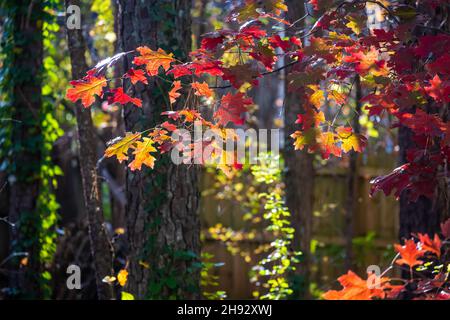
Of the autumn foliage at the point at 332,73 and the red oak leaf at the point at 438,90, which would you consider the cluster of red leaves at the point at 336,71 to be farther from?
the red oak leaf at the point at 438,90

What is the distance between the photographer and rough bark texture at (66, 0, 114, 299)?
5320mm

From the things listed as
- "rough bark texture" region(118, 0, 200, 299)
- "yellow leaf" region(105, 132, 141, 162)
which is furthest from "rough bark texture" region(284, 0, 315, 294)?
"yellow leaf" region(105, 132, 141, 162)

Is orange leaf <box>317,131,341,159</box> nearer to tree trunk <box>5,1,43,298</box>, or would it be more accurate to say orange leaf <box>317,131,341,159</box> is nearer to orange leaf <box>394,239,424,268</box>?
orange leaf <box>394,239,424,268</box>

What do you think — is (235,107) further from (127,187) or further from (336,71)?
(127,187)

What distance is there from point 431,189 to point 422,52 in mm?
596

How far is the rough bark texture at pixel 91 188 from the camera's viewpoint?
532 centimetres

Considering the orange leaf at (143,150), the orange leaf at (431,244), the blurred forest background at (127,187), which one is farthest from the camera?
the blurred forest background at (127,187)

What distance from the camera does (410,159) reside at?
3.03m

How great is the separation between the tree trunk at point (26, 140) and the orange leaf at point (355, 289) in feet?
16.1

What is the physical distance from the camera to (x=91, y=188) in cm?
541

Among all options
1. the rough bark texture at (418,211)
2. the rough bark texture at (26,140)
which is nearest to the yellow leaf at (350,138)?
the rough bark texture at (418,211)
